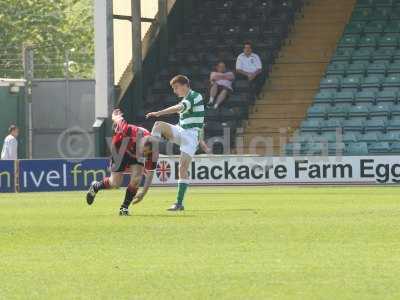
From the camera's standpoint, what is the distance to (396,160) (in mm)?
33656

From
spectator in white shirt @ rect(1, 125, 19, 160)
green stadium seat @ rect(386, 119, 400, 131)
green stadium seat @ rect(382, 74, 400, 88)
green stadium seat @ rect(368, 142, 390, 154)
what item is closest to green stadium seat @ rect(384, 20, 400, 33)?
green stadium seat @ rect(382, 74, 400, 88)

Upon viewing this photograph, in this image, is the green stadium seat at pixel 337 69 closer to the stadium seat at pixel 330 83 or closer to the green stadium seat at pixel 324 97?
the stadium seat at pixel 330 83

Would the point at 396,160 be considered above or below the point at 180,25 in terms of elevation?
below

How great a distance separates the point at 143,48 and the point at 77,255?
28.7 m

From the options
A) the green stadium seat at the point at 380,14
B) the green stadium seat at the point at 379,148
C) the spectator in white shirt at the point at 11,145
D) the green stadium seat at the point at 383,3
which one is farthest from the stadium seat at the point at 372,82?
the spectator in white shirt at the point at 11,145

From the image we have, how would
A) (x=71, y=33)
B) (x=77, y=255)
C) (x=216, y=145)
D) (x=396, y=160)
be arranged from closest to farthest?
(x=77, y=255) → (x=396, y=160) → (x=216, y=145) → (x=71, y=33)

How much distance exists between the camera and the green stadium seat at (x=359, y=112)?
3747cm

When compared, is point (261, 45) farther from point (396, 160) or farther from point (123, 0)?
point (396, 160)

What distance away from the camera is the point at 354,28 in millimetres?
41094

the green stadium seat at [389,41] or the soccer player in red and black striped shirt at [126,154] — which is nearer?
the soccer player in red and black striped shirt at [126,154]

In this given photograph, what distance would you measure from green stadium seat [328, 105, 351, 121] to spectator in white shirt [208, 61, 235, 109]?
118 inches

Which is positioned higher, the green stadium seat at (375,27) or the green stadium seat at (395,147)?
the green stadium seat at (375,27)

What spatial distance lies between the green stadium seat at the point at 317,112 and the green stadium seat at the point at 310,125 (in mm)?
399

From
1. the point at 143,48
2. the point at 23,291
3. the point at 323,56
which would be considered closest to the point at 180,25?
the point at 143,48
